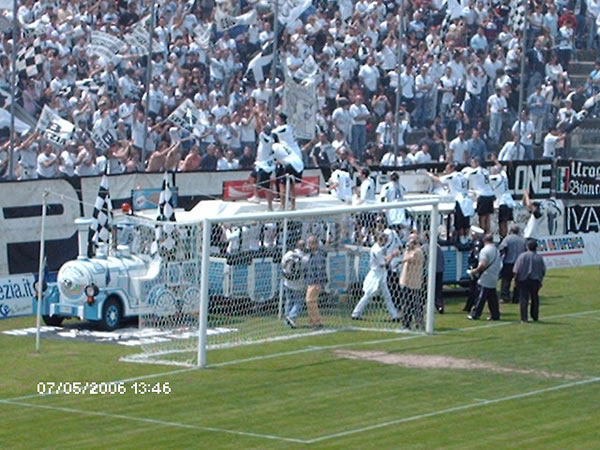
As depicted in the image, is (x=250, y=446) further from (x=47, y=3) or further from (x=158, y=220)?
(x=47, y=3)

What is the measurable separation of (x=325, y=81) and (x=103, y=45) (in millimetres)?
6531

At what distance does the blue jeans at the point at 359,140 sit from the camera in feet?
116

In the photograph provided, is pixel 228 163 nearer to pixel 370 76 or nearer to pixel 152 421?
pixel 370 76

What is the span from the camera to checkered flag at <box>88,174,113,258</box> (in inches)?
1065

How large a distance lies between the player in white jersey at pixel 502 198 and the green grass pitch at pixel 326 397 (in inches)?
286

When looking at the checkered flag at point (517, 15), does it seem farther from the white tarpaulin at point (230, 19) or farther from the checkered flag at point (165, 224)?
the checkered flag at point (165, 224)

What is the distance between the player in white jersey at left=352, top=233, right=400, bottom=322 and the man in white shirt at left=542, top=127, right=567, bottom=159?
12.9m

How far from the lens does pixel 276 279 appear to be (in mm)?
26516

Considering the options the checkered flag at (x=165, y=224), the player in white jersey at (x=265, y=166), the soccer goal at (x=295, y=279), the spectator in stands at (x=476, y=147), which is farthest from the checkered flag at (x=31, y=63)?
the spectator in stands at (x=476, y=147)

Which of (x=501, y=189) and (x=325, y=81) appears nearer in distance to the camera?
(x=501, y=189)

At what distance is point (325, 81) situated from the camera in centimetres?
3606

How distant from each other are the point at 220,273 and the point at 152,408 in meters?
8.08

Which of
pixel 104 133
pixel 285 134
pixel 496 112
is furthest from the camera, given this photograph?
pixel 496 112

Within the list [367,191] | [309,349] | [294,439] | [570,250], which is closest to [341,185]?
[367,191]
